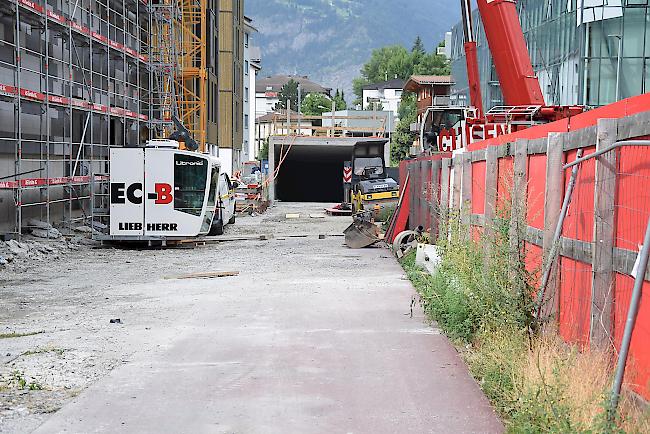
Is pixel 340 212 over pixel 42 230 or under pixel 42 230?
under

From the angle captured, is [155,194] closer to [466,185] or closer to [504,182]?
[466,185]

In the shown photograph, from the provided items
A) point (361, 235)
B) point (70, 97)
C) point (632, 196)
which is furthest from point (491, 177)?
point (70, 97)

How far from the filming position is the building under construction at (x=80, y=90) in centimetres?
2195

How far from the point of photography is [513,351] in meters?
7.81

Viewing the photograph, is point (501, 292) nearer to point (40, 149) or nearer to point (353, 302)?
point (353, 302)

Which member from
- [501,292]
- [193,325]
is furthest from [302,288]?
[501,292]

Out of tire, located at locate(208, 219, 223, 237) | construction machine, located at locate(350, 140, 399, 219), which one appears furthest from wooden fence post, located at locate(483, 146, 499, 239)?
construction machine, located at locate(350, 140, 399, 219)

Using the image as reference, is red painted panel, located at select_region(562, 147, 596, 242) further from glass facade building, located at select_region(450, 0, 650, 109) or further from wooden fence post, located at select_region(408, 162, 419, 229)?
glass facade building, located at select_region(450, 0, 650, 109)

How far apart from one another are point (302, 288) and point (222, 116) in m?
48.6

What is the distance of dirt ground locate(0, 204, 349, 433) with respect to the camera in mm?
8081

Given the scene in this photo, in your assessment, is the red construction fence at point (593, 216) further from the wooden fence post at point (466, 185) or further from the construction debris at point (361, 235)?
the construction debris at point (361, 235)

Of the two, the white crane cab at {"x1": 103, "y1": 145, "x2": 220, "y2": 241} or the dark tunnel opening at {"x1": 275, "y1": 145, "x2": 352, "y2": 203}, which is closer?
the white crane cab at {"x1": 103, "y1": 145, "x2": 220, "y2": 241}

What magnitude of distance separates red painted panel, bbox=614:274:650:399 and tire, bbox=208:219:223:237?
71.5 feet

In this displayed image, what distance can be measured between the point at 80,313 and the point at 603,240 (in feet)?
26.7
